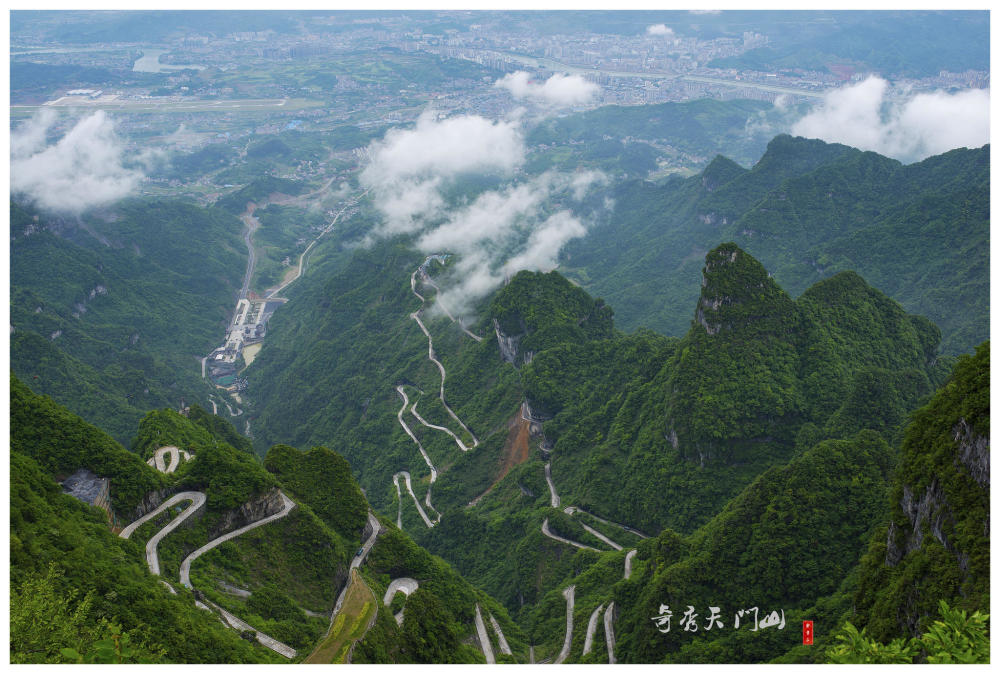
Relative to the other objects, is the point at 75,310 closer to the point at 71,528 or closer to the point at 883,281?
the point at 71,528

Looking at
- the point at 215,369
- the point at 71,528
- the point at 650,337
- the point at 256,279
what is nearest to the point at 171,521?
the point at 71,528

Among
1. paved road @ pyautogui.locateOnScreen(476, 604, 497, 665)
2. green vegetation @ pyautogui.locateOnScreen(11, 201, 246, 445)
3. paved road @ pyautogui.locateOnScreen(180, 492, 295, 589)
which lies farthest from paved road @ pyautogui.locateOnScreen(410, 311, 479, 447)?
paved road @ pyautogui.locateOnScreen(180, 492, 295, 589)

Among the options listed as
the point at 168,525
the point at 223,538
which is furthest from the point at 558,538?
the point at 168,525

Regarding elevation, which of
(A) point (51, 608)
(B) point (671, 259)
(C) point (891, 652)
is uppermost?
(C) point (891, 652)

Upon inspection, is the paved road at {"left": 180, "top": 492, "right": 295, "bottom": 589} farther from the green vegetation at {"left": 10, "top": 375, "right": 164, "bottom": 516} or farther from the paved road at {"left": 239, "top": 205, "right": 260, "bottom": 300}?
the paved road at {"left": 239, "top": 205, "right": 260, "bottom": 300}

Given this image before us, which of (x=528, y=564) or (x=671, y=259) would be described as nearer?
(x=528, y=564)

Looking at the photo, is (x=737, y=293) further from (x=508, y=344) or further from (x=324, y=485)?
(x=324, y=485)

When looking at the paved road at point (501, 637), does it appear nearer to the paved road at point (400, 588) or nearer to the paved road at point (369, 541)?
the paved road at point (400, 588)
